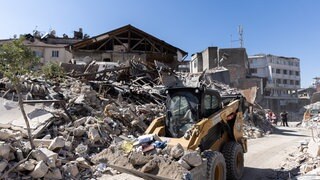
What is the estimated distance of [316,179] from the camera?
6.70 metres

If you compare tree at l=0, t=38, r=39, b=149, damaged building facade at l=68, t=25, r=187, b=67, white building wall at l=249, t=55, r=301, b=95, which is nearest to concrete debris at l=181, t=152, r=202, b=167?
tree at l=0, t=38, r=39, b=149

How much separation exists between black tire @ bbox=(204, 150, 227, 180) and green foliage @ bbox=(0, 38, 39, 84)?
220 inches

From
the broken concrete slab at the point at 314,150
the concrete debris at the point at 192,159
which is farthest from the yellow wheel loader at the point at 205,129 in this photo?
the broken concrete slab at the point at 314,150

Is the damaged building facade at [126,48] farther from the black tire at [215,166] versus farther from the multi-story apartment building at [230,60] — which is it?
the black tire at [215,166]

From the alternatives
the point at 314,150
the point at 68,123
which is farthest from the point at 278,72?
the point at 68,123

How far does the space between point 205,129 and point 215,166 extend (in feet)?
2.64

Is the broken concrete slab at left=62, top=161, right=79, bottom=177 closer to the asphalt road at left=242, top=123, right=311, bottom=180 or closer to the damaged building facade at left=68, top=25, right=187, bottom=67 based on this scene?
the asphalt road at left=242, top=123, right=311, bottom=180

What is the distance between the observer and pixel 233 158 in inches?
326

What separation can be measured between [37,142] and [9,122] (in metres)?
2.74

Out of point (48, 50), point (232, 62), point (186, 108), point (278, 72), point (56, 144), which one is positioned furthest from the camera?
point (278, 72)

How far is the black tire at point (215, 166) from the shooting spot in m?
6.77

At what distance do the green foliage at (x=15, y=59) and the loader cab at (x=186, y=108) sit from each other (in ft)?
13.5

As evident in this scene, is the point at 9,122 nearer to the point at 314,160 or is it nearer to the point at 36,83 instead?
the point at 36,83

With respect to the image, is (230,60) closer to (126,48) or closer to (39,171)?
(126,48)
